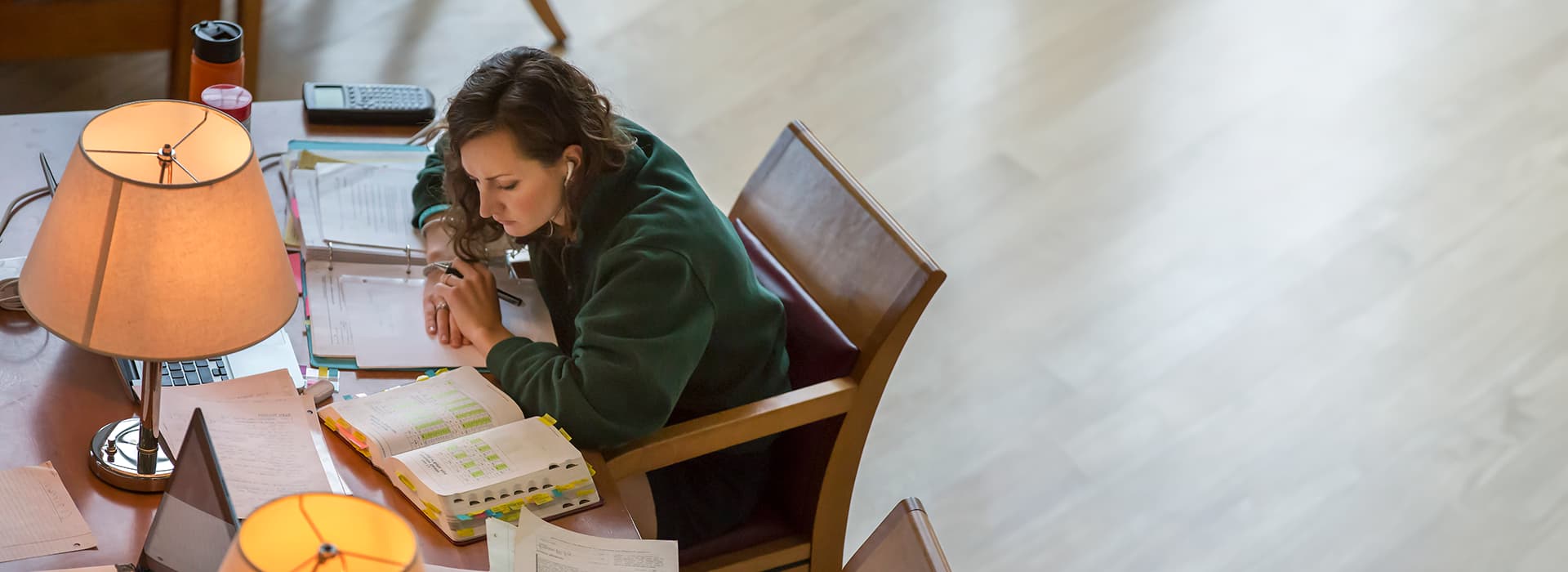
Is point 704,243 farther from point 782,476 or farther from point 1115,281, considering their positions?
point 1115,281

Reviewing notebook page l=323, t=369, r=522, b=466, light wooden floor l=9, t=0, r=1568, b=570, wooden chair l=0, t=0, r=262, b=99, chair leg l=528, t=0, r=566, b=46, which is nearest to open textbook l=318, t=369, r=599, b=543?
notebook page l=323, t=369, r=522, b=466

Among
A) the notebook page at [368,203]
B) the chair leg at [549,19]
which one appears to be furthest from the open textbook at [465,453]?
the chair leg at [549,19]

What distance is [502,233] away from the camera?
182 centimetres

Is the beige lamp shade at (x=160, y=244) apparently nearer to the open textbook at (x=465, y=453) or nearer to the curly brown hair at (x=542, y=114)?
the open textbook at (x=465, y=453)

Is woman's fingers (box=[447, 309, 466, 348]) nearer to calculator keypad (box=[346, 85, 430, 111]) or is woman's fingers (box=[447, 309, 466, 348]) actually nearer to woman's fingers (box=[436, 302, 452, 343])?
woman's fingers (box=[436, 302, 452, 343])

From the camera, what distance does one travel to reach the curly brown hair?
5.26ft

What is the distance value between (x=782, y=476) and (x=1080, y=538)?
0.78 meters

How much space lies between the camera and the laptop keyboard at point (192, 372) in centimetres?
151

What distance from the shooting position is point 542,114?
161 centimetres

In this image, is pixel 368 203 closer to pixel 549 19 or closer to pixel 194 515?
pixel 194 515

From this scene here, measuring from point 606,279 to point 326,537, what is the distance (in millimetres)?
730

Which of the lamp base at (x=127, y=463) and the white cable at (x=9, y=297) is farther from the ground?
the white cable at (x=9, y=297)

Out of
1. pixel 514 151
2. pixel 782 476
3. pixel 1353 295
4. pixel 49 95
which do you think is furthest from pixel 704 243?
pixel 49 95

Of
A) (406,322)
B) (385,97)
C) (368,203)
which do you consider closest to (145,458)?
(406,322)
